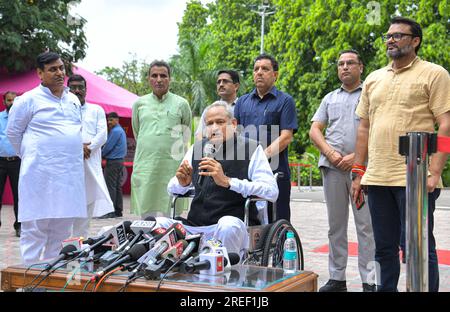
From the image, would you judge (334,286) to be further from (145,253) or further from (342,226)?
(145,253)

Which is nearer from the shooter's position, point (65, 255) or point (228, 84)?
point (65, 255)

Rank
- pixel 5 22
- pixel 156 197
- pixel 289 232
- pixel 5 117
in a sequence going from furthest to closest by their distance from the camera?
pixel 5 22 → pixel 5 117 → pixel 156 197 → pixel 289 232

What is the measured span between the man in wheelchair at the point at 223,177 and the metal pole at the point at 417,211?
1.23 meters

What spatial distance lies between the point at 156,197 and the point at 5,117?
12.4ft

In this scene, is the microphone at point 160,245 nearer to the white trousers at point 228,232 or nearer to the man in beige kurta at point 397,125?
the white trousers at point 228,232

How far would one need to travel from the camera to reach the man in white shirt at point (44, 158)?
16.1ft

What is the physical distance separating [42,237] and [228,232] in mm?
1919

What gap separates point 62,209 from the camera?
4.98 m

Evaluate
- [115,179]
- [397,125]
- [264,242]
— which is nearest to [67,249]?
[264,242]

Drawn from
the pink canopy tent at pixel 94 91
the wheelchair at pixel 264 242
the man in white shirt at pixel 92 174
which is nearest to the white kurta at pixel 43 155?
the man in white shirt at pixel 92 174

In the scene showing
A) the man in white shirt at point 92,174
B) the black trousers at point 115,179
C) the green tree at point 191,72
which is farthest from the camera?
the green tree at point 191,72

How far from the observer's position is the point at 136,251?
326 cm
